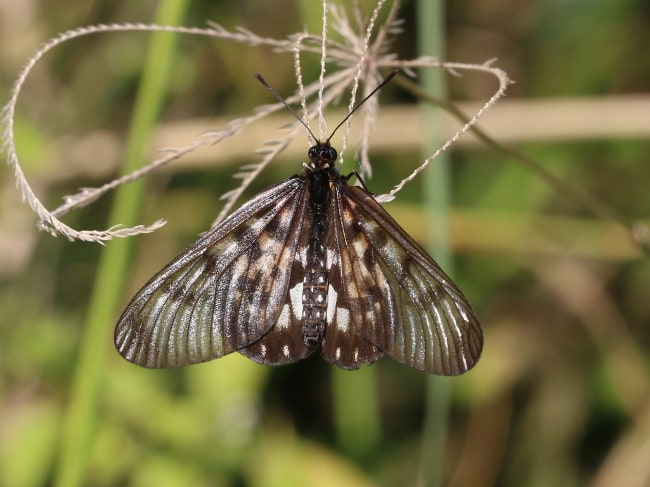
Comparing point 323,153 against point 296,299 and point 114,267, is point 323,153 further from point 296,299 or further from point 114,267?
point 114,267

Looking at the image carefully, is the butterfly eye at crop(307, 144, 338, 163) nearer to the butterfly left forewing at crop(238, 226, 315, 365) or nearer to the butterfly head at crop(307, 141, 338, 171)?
the butterfly head at crop(307, 141, 338, 171)

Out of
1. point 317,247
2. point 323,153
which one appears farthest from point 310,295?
point 323,153

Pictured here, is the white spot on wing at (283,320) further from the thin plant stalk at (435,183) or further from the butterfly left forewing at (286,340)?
the thin plant stalk at (435,183)

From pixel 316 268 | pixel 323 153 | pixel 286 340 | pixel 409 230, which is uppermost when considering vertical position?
pixel 409 230

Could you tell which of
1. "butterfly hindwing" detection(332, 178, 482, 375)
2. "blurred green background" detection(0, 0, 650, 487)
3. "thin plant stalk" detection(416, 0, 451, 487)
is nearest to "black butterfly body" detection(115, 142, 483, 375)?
"butterfly hindwing" detection(332, 178, 482, 375)

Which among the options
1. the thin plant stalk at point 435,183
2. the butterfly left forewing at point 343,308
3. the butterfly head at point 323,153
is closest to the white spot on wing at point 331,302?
the butterfly left forewing at point 343,308
